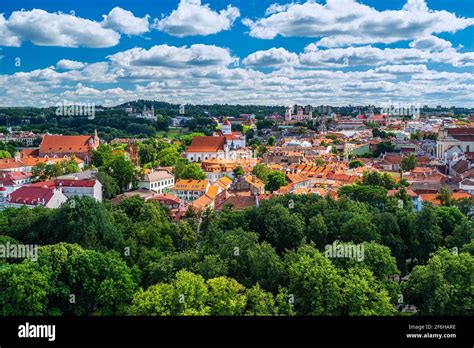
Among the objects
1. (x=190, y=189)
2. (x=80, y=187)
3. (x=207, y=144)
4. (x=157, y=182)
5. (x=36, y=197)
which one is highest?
(x=207, y=144)

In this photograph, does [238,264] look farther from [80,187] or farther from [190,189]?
[190,189]

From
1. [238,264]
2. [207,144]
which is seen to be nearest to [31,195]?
[238,264]

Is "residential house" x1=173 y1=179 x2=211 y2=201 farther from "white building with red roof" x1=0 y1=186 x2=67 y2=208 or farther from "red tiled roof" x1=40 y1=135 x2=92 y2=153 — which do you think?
"red tiled roof" x1=40 y1=135 x2=92 y2=153

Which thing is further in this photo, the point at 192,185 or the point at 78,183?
the point at 192,185

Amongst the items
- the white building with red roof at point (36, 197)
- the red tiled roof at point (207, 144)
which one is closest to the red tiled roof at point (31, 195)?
the white building with red roof at point (36, 197)

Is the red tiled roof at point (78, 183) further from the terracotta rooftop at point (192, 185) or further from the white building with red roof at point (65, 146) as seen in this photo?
the white building with red roof at point (65, 146)

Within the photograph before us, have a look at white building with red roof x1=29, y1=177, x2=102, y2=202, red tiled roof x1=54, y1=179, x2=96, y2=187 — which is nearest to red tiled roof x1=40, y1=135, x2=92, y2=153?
red tiled roof x1=54, y1=179, x2=96, y2=187

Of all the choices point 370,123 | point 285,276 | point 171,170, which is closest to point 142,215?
point 285,276

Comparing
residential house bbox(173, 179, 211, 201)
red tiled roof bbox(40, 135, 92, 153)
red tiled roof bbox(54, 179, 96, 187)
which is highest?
red tiled roof bbox(40, 135, 92, 153)
